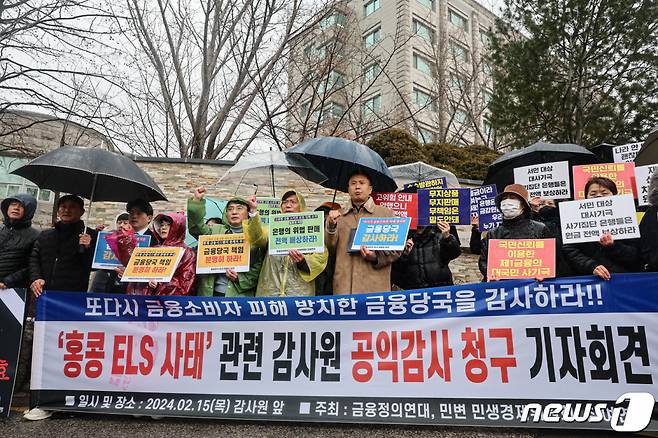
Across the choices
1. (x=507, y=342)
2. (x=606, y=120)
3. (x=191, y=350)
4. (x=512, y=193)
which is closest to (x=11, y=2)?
(x=191, y=350)

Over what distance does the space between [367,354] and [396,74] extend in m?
23.0

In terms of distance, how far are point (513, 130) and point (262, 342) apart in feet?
37.8

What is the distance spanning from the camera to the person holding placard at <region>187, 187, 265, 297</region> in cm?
402

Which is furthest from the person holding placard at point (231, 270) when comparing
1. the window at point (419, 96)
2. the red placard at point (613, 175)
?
the window at point (419, 96)

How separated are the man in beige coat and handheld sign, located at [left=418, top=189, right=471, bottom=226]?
0.79 metres

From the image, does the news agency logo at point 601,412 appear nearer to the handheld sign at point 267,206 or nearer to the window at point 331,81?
the handheld sign at point 267,206

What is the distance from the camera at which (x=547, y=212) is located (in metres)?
5.00

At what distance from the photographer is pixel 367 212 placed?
423cm

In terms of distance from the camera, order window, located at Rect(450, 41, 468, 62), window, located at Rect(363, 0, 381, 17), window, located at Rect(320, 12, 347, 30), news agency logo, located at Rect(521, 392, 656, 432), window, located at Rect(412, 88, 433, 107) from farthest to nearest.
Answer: window, located at Rect(363, 0, 381, 17)
window, located at Rect(412, 88, 433, 107)
window, located at Rect(450, 41, 468, 62)
window, located at Rect(320, 12, 347, 30)
news agency logo, located at Rect(521, 392, 656, 432)

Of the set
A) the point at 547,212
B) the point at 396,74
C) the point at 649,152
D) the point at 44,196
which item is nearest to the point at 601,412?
the point at 547,212

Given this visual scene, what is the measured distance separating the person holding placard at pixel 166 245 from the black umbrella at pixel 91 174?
60 centimetres

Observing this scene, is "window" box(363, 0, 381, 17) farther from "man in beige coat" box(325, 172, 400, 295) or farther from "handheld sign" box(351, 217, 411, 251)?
"handheld sign" box(351, 217, 411, 251)

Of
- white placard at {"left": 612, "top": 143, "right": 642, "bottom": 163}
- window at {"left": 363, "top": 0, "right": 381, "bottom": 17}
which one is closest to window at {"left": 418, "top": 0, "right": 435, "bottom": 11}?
window at {"left": 363, "top": 0, "right": 381, "bottom": 17}

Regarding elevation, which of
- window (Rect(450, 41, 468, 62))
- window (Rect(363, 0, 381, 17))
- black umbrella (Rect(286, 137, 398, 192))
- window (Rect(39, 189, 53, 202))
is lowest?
black umbrella (Rect(286, 137, 398, 192))
